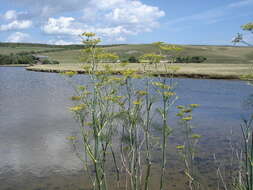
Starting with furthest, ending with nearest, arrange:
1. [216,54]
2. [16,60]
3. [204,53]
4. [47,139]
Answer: [204,53] < [16,60] < [216,54] < [47,139]

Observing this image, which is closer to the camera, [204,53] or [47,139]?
[47,139]

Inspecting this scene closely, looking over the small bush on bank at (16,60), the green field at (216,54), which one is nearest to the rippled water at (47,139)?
the green field at (216,54)

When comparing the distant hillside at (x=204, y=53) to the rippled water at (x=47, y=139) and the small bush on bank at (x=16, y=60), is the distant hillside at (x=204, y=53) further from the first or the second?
the rippled water at (x=47, y=139)

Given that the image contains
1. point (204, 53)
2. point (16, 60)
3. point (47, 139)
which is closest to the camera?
point (47, 139)

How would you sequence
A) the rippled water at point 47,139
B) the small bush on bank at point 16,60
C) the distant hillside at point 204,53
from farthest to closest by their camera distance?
the small bush on bank at point 16,60, the distant hillside at point 204,53, the rippled water at point 47,139

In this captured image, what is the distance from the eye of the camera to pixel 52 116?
51.8ft

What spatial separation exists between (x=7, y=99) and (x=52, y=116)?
7.83m

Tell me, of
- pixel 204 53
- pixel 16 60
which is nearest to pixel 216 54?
pixel 204 53

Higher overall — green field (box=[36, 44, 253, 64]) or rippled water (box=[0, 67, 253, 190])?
green field (box=[36, 44, 253, 64])

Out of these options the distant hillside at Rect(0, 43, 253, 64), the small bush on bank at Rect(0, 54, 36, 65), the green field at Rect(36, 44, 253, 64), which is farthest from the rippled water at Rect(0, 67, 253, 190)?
the small bush on bank at Rect(0, 54, 36, 65)

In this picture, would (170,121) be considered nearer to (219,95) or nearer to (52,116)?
(52,116)

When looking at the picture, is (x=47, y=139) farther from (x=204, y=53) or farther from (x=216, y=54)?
(x=204, y=53)

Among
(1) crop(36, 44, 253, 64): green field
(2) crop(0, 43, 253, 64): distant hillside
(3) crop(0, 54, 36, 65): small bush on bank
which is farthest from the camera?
(3) crop(0, 54, 36, 65): small bush on bank

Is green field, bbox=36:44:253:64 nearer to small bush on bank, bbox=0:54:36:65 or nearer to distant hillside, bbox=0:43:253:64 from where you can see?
distant hillside, bbox=0:43:253:64
